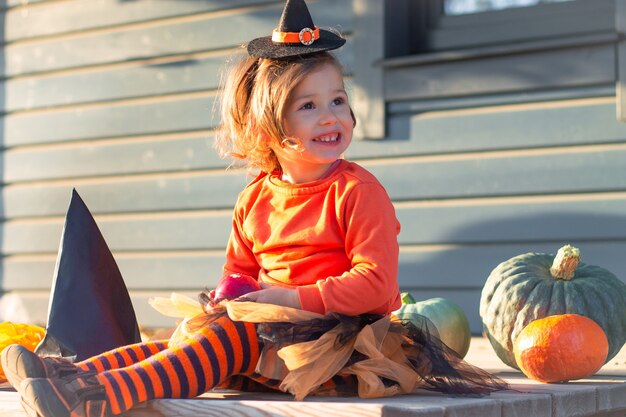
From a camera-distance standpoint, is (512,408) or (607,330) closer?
(512,408)

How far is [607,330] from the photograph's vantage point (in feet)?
11.0

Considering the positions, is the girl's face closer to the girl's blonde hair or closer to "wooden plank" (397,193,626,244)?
the girl's blonde hair

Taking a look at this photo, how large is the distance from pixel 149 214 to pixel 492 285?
2.68 meters

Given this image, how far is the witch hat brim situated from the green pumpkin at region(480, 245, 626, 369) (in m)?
1.19

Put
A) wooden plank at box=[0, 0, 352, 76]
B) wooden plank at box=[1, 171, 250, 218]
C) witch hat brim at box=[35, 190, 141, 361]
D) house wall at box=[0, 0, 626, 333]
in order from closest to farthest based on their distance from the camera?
witch hat brim at box=[35, 190, 141, 361], house wall at box=[0, 0, 626, 333], wooden plank at box=[0, 0, 352, 76], wooden plank at box=[1, 171, 250, 218]

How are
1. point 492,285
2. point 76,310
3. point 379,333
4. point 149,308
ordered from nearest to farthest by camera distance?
point 379,333, point 76,310, point 492,285, point 149,308

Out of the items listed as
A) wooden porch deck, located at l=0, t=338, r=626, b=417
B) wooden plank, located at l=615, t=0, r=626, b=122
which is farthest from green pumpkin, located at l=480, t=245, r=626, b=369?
wooden plank, located at l=615, t=0, r=626, b=122

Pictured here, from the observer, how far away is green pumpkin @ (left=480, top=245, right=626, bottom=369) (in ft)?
11.0

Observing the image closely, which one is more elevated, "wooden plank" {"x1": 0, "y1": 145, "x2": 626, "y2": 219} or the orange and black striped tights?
"wooden plank" {"x1": 0, "y1": 145, "x2": 626, "y2": 219}

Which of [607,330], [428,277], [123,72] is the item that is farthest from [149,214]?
[607,330]

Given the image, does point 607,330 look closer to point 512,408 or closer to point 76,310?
point 512,408

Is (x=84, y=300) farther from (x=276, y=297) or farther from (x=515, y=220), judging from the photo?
(x=515, y=220)

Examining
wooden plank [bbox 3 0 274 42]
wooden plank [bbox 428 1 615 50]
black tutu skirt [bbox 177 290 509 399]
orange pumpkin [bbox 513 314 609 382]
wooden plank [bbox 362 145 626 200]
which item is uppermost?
wooden plank [bbox 3 0 274 42]

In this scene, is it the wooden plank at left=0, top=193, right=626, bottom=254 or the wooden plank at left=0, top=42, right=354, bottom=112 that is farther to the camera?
the wooden plank at left=0, top=42, right=354, bottom=112
